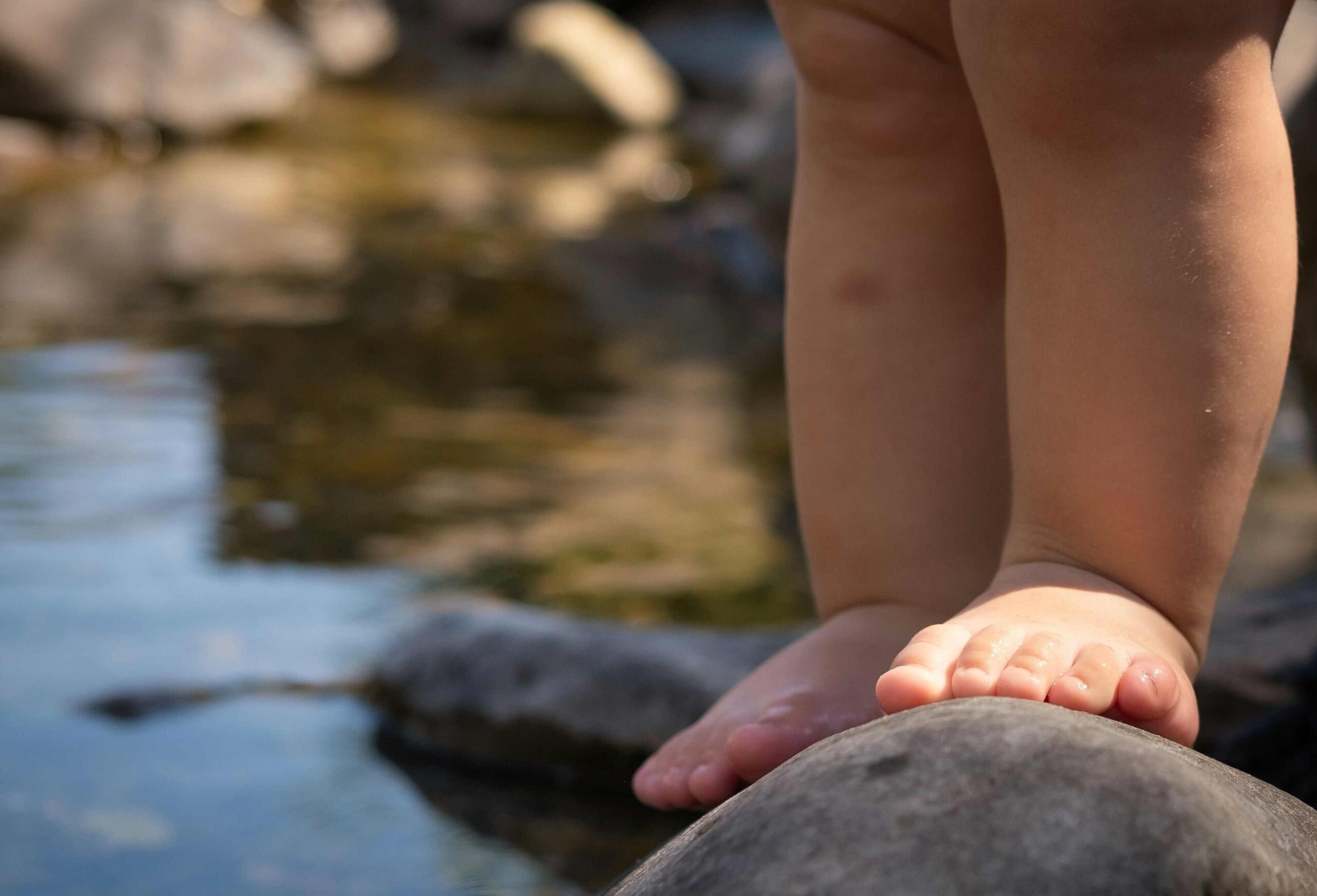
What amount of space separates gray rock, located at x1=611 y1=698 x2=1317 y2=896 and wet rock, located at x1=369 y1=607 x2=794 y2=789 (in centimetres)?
82

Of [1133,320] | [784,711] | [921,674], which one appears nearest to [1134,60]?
[1133,320]

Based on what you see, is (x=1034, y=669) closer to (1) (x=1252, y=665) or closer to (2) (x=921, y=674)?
(2) (x=921, y=674)

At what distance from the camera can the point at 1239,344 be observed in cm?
101

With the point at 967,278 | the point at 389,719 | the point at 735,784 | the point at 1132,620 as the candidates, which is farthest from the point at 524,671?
the point at 1132,620

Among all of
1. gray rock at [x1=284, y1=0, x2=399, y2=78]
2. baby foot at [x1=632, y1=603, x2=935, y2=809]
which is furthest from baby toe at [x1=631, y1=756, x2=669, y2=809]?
gray rock at [x1=284, y1=0, x2=399, y2=78]

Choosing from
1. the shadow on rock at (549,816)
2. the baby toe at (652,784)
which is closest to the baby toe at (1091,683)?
the baby toe at (652,784)

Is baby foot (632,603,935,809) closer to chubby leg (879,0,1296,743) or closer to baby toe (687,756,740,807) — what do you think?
baby toe (687,756,740,807)

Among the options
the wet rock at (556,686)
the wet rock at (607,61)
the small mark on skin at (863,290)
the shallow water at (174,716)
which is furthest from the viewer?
the wet rock at (607,61)

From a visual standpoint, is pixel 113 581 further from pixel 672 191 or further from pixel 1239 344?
pixel 672 191

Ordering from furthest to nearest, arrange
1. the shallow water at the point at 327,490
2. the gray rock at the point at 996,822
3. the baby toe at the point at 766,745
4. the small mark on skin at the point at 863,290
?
the shallow water at the point at 327,490
the small mark on skin at the point at 863,290
the baby toe at the point at 766,745
the gray rock at the point at 996,822

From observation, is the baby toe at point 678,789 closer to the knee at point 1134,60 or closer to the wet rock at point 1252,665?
the knee at point 1134,60

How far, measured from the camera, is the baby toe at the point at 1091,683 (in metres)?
0.94

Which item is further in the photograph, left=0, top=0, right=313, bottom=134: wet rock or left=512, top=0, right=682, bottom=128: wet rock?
left=512, top=0, right=682, bottom=128: wet rock

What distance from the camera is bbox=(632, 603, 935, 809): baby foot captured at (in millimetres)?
1154
